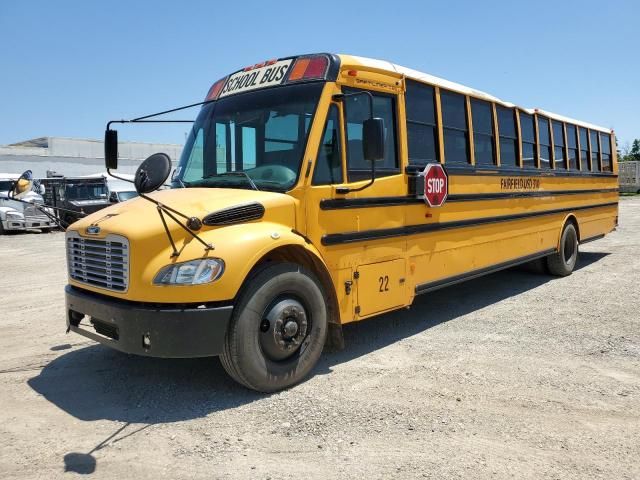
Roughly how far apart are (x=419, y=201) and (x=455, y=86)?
1645 millimetres

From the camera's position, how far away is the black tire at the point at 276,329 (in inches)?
147

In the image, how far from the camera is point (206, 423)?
349 cm

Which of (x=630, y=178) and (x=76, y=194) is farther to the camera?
(x=630, y=178)

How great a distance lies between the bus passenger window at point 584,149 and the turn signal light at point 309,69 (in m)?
6.86

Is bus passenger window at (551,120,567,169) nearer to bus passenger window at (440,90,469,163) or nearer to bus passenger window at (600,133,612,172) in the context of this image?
bus passenger window at (600,133,612,172)

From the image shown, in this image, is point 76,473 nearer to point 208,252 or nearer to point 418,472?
point 208,252

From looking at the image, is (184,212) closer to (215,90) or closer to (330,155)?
(330,155)

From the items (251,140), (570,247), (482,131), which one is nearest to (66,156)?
(570,247)

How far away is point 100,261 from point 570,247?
25.8ft

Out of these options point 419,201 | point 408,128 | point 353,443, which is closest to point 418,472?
point 353,443

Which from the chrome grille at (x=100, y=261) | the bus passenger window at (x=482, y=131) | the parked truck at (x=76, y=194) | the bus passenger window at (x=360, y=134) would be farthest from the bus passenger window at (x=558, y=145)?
the parked truck at (x=76, y=194)

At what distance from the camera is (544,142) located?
808 cm

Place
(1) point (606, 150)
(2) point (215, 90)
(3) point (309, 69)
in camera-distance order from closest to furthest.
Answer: (3) point (309, 69) → (2) point (215, 90) → (1) point (606, 150)

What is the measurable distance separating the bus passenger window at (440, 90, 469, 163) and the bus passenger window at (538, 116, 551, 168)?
2462mm
